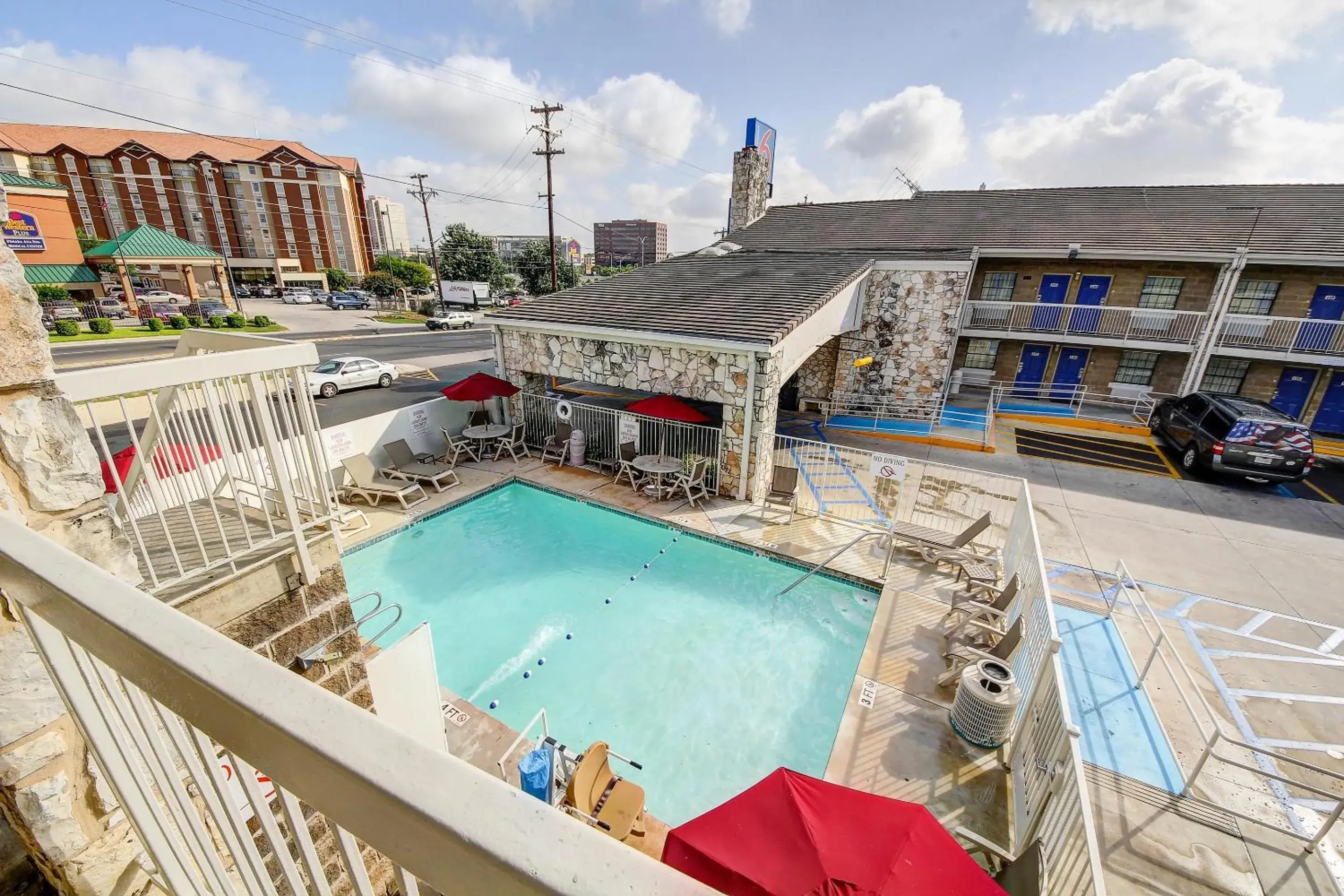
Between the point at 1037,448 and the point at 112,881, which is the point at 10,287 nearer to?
the point at 112,881

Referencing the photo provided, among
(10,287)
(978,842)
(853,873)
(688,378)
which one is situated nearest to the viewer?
(10,287)

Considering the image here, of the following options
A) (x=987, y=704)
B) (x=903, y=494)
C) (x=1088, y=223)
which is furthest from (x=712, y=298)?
(x=1088, y=223)

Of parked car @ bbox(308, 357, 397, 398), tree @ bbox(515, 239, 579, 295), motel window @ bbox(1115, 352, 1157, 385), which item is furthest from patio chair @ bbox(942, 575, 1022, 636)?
tree @ bbox(515, 239, 579, 295)

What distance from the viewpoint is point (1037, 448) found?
49.6 feet

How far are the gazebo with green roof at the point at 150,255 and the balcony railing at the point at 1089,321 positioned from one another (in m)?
49.0

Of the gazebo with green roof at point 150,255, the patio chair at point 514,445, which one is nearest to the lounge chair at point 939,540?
the patio chair at point 514,445

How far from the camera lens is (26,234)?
3244 cm

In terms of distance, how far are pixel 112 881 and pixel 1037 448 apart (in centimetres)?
1832

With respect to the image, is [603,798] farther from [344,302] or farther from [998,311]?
[344,302]

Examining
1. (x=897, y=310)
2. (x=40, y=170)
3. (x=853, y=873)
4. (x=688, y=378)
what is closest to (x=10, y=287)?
(x=853, y=873)

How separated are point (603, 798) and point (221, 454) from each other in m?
4.07

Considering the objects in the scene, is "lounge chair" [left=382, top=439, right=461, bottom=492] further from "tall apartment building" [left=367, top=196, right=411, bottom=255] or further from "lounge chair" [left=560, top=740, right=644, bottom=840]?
"tall apartment building" [left=367, top=196, right=411, bottom=255]

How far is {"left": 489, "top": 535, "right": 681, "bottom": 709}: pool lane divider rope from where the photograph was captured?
7313 millimetres

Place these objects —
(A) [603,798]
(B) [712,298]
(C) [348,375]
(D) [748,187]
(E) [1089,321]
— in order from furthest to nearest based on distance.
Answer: (D) [748,187]
(C) [348,375]
(E) [1089,321]
(B) [712,298]
(A) [603,798]
